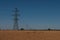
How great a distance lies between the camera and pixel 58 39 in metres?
19.1

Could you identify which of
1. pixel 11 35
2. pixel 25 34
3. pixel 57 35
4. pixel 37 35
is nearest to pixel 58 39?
pixel 57 35

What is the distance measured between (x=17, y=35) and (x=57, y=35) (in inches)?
198

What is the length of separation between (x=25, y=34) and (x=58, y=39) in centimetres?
408

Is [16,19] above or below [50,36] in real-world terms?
above

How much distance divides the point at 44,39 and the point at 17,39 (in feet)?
10.8

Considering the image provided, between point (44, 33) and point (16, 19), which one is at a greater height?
point (16, 19)

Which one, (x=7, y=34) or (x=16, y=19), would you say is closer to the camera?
(x=7, y=34)

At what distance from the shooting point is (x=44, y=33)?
65.3 feet

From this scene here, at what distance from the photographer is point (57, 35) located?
19.8 metres

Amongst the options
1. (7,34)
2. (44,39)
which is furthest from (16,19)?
Answer: (44,39)

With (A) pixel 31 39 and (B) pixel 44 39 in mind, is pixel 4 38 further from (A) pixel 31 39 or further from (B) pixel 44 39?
(B) pixel 44 39

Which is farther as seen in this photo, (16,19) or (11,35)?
(16,19)

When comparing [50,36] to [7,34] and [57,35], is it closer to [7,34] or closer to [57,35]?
[57,35]

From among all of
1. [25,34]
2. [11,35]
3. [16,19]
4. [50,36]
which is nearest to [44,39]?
[50,36]
